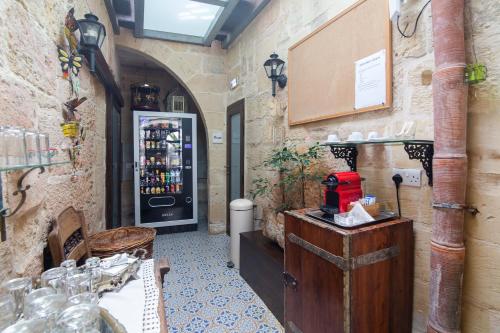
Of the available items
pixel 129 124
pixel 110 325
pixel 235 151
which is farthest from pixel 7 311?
pixel 129 124

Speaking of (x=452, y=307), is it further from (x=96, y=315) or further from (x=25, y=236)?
(x=25, y=236)

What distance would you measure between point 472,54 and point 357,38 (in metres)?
0.68

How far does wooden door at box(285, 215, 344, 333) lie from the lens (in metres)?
1.21

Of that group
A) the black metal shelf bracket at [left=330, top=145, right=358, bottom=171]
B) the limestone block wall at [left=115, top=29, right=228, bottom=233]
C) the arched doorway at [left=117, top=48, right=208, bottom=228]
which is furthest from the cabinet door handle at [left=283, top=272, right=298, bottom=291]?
the arched doorway at [left=117, top=48, right=208, bottom=228]

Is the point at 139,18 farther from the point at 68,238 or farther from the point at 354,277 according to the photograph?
the point at 354,277

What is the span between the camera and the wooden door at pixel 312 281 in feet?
3.96

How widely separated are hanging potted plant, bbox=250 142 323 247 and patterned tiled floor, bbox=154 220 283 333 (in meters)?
0.55

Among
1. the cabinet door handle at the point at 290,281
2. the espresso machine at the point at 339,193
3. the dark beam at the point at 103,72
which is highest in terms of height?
the dark beam at the point at 103,72

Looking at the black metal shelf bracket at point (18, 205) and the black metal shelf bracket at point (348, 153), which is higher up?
the black metal shelf bracket at point (348, 153)

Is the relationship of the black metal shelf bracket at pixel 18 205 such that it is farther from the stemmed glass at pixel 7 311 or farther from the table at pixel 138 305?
the table at pixel 138 305

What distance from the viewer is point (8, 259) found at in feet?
2.95

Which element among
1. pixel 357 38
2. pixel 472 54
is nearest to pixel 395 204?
pixel 472 54

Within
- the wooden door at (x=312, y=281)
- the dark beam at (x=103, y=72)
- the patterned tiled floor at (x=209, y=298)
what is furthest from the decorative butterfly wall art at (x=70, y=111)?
the patterned tiled floor at (x=209, y=298)

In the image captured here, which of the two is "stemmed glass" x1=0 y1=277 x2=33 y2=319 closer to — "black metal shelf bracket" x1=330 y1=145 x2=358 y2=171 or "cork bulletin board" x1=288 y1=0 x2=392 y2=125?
"black metal shelf bracket" x1=330 y1=145 x2=358 y2=171
